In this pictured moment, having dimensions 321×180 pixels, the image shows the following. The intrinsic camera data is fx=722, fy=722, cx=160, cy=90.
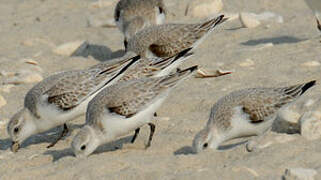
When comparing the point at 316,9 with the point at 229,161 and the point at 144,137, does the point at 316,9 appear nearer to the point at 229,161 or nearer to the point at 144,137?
the point at 144,137

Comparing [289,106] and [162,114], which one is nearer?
[289,106]

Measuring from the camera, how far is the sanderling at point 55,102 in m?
7.59

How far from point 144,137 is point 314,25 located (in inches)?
168

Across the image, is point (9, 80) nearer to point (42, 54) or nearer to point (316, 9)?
point (42, 54)

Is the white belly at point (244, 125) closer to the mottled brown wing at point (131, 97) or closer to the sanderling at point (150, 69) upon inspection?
the mottled brown wing at point (131, 97)

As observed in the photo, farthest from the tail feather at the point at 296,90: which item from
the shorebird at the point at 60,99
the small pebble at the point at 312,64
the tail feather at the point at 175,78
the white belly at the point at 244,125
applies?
the small pebble at the point at 312,64

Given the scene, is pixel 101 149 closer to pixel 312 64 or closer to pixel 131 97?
pixel 131 97

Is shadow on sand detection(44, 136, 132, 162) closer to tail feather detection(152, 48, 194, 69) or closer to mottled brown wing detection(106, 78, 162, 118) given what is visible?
mottled brown wing detection(106, 78, 162, 118)

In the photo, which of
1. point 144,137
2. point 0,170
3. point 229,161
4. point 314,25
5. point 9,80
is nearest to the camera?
point 229,161

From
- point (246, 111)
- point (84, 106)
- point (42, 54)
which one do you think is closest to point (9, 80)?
point (42, 54)

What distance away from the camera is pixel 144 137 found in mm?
7496

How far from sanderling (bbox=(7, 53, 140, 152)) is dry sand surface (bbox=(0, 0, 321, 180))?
0.79 feet

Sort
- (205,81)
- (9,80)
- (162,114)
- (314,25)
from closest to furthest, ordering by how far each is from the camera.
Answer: (162,114) < (205,81) < (9,80) < (314,25)

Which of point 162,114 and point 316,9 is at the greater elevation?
point 316,9
